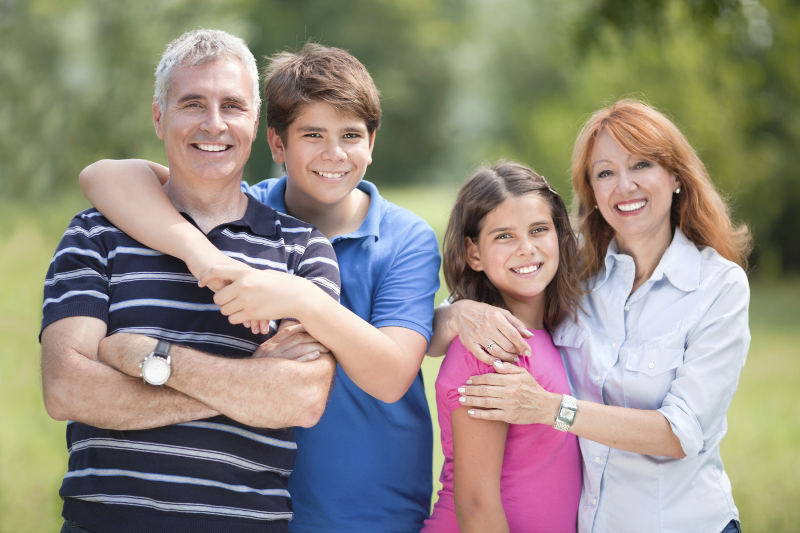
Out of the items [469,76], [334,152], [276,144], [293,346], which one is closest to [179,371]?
[293,346]

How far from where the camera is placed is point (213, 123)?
253 centimetres

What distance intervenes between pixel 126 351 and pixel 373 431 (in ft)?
3.20

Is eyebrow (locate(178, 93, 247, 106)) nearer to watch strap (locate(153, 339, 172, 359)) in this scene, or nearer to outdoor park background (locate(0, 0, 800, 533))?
watch strap (locate(153, 339, 172, 359))

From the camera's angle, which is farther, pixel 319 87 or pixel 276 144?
pixel 276 144

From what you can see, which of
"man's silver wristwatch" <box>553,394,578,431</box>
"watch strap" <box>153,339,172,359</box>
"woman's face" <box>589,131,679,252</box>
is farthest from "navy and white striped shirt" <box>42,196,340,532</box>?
"woman's face" <box>589,131,679,252</box>

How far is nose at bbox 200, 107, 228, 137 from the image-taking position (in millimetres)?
2525

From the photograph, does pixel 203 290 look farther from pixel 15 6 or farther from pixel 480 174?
pixel 15 6

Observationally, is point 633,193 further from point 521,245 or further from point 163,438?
point 163,438

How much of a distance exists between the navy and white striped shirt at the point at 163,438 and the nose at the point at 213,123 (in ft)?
1.12

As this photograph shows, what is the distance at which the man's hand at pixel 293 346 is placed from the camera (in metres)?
2.40

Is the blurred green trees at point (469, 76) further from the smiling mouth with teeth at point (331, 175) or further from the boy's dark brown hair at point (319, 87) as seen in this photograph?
the smiling mouth with teeth at point (331, 175)

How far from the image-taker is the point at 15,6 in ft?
40.3

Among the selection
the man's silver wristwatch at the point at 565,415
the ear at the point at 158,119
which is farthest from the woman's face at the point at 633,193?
the ear at the point at 158,119

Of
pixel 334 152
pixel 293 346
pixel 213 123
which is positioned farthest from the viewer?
pixel 334 152
